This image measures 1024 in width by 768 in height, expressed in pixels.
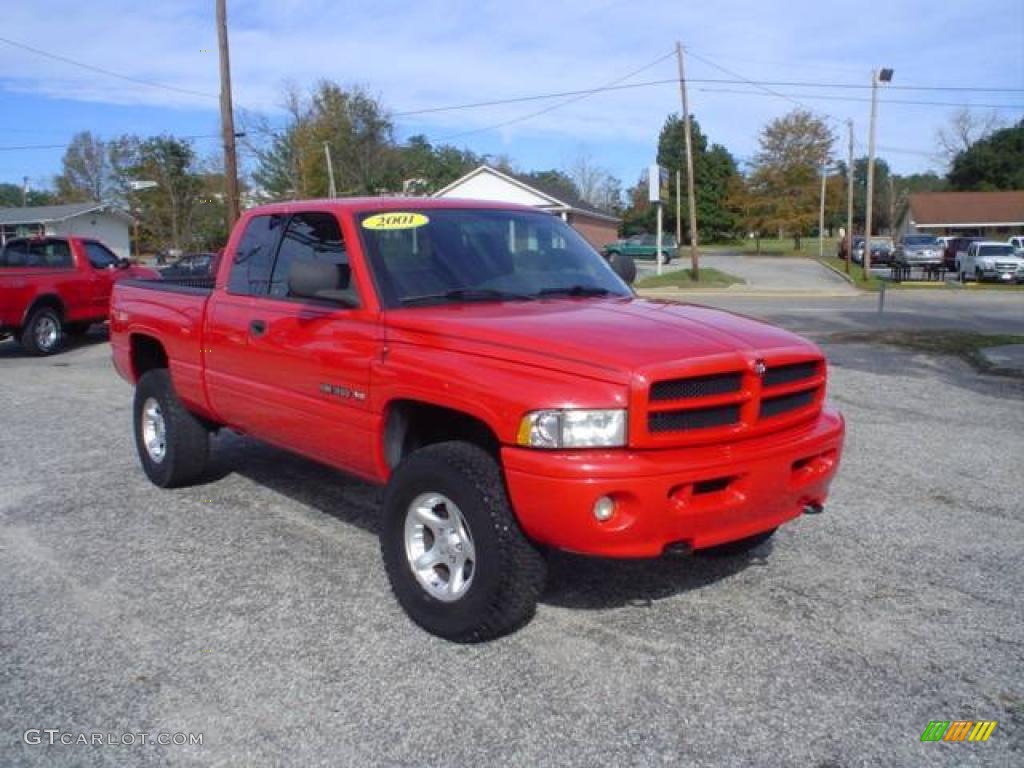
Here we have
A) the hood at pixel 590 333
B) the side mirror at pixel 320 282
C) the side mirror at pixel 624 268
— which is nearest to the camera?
the hood at pixel 590 333

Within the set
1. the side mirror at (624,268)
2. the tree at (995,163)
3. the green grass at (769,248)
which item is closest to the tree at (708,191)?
the green grass at (769,248)

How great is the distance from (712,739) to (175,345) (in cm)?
431

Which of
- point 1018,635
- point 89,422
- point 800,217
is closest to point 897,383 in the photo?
point 1018,635

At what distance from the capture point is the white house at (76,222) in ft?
176

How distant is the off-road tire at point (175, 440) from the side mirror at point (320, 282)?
6.95 feet

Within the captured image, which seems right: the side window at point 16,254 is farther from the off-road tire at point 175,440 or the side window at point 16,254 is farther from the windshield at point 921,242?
the windshield at point 921,242

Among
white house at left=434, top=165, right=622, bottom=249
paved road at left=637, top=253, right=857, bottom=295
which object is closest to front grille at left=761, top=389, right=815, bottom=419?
paved road at left=637, top=253, right=857, bottom=295

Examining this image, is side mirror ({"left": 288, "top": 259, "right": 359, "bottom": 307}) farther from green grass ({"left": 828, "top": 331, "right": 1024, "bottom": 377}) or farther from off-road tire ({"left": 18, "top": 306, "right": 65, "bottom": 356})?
off-road tire ({"left": 18, "top": 306, "right": 65, "bottom": 356})

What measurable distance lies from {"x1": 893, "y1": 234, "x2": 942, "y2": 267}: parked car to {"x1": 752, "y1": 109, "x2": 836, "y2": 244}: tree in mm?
18319

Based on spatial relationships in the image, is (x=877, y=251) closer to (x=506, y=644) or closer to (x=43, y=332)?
(x=43, y=332)

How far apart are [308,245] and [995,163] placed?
8936 centimetres

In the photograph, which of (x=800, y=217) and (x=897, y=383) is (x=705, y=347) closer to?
(x=897, y=383)

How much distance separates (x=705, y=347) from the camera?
11.9 ft

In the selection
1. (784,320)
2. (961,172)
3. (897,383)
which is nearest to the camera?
(897,383)
